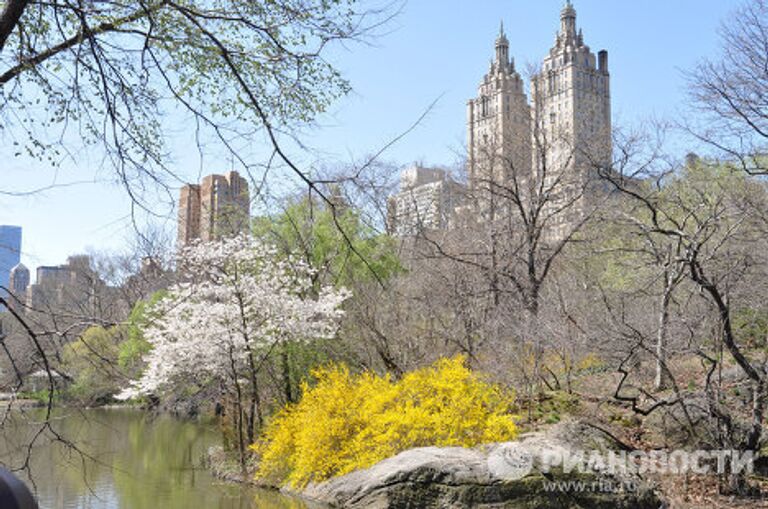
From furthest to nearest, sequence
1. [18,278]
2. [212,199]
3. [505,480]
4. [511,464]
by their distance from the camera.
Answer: [511,464] < [505,480] < [212,199] < [18,278]

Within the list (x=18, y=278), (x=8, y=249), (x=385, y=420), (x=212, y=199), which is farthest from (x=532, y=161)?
(x=8, y=249)

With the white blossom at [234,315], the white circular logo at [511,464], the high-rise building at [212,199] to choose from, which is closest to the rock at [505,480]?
the white circular logo at [511,464]

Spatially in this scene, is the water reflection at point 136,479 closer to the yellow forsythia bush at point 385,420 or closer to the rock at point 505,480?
the yellow forsythia bush at point 385,420

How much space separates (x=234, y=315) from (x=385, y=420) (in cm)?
621

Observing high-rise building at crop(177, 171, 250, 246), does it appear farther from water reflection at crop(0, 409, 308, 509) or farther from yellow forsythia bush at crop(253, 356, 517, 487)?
yellow forsythia bush at crop(253, 356, 517, 487)

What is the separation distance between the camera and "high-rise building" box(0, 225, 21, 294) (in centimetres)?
415

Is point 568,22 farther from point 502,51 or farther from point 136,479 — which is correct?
point 136,479

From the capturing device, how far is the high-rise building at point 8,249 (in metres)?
4.15

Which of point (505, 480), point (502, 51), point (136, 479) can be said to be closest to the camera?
point (505, 480)

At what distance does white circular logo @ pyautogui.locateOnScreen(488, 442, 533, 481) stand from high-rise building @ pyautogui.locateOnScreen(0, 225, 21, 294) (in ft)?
22.0

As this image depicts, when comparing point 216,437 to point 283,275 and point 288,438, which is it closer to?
point 283,275

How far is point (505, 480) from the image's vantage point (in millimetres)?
9195

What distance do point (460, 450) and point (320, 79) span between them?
679cm

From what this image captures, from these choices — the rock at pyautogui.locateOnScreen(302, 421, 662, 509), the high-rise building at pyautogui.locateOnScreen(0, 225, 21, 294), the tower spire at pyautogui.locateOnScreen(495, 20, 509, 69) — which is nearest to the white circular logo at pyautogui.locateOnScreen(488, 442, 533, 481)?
the rock at pyautogui.locateOnScreen(302, 421, 662, 509)
